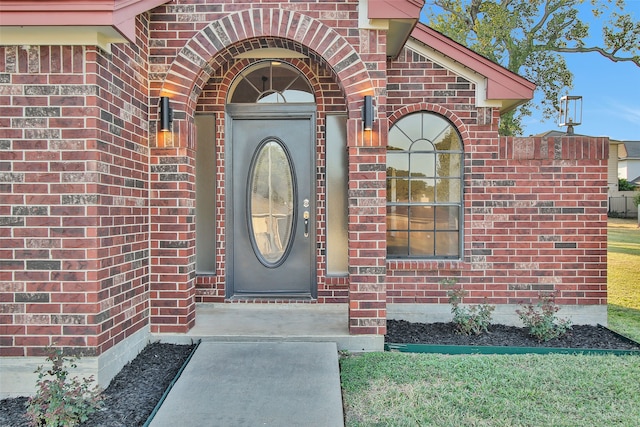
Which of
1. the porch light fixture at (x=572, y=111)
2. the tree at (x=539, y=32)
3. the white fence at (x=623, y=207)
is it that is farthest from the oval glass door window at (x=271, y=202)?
the white fence at (x=623, y=207)

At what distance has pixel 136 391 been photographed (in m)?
3.60

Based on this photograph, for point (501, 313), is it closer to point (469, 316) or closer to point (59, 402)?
point (469, 316)

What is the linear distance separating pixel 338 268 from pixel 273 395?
250 cm

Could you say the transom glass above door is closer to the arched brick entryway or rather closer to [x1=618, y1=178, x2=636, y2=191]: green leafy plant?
the arched brick entryway

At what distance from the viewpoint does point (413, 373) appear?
3.94 m

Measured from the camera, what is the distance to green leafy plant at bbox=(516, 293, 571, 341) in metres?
4.94

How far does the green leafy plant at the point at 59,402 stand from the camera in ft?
9.80

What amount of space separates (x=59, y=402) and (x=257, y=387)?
132 cm

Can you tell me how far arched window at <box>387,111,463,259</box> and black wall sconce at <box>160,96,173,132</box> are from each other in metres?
2.62

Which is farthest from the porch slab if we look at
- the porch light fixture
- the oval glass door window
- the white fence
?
the white fence

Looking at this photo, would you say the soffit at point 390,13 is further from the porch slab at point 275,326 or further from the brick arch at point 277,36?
the porch slab at point 275,326

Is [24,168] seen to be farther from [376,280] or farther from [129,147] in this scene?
[376,280]

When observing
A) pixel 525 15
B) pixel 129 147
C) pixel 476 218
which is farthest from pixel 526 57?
pixel 129 147

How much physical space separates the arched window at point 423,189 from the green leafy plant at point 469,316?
60 centimetres
